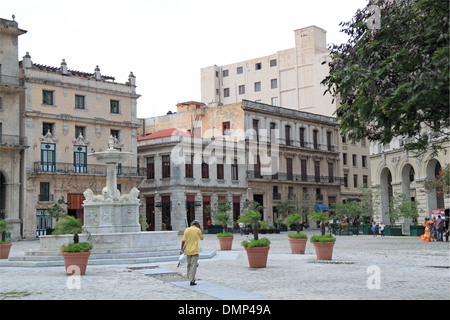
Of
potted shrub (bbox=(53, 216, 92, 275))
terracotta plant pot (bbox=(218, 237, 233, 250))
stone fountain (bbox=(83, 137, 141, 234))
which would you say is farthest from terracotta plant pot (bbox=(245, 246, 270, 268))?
terracotta plant pot (bbox=(218, 237, 233, 250))

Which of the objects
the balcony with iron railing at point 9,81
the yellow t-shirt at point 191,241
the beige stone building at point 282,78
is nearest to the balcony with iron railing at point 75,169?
the balcony with iron railing at point 9,81

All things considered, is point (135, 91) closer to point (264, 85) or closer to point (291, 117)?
point (291, 117)

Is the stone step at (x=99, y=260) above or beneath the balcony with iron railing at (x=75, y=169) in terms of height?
beneath

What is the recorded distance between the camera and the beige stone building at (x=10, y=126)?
40822 mm

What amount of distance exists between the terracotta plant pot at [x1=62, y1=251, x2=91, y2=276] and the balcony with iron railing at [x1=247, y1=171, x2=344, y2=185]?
4124cm

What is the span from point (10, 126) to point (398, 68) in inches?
1461

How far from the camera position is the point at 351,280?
12.7 m

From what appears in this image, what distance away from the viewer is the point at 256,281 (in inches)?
508

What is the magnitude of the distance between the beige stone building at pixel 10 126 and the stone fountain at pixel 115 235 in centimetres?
1892

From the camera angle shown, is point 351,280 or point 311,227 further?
point 311,227

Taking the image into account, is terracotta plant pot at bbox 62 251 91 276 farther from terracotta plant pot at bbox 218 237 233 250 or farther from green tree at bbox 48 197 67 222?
green tree at bbox 48 197 67 222

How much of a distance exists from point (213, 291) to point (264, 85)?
198 ft

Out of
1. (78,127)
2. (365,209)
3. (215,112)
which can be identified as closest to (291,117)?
(215,112)

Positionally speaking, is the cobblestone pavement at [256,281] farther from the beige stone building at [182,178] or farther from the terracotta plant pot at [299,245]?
the beige stone building at [182,178]
